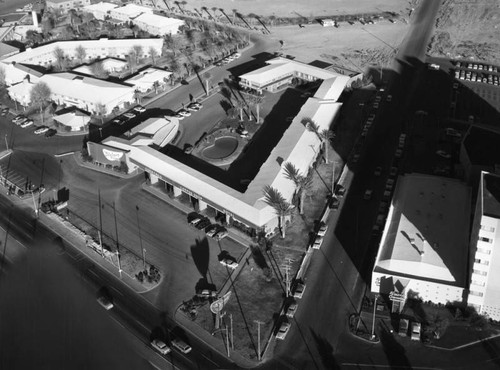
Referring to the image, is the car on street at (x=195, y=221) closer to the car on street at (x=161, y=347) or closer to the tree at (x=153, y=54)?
the car on street at (x=161, y=347)

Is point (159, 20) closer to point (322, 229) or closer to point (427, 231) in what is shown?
point (322, 229)

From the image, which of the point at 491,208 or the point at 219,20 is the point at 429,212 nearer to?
Answer: the point at 491,208

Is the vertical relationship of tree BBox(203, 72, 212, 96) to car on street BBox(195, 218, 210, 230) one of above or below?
above

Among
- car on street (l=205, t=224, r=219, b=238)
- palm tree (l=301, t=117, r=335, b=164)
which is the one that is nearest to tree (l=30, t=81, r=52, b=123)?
car on street (l=205, t=224, r=219, b=238)

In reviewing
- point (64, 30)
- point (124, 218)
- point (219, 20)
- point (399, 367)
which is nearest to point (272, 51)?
point (219, 20)

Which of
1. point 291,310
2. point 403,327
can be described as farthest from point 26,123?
point 403,327

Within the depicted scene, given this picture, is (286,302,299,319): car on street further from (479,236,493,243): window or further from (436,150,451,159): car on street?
(436,150,451,159): car on street

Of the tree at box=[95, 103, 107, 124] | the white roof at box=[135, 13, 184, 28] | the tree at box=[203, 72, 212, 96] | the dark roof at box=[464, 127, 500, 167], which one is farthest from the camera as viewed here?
the white roof at box=[135, 13, 184, 28]
